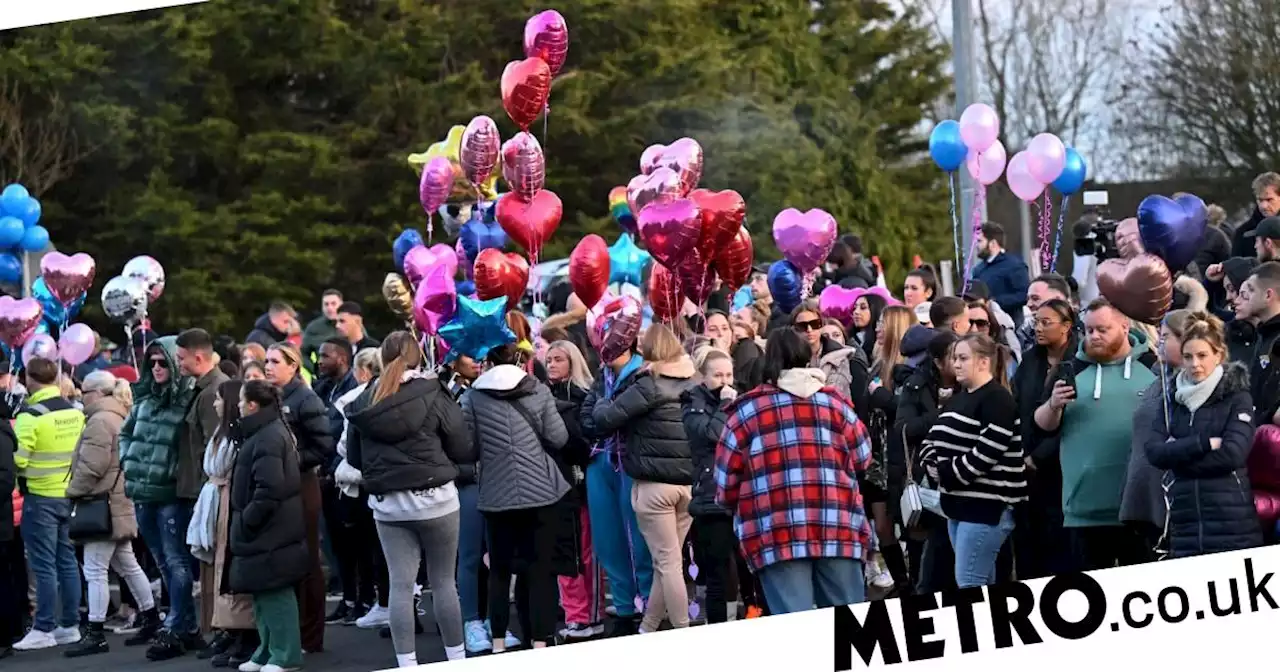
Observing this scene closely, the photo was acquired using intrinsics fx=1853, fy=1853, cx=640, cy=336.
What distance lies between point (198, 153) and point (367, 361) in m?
19.0

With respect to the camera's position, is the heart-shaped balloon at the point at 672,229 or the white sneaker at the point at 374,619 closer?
the heart-shaped balloon at the point at 672,229

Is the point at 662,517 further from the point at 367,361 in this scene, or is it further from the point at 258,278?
the point at 258,278

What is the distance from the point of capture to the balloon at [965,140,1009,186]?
14734mm

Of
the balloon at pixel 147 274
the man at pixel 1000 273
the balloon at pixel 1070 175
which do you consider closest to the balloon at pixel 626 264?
the man at pixel 1000 273

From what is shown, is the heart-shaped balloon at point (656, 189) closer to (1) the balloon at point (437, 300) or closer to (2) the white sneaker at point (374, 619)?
(1) the balloon at point (437, 300)

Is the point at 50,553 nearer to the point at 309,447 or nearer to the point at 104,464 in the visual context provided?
the point at 104,464

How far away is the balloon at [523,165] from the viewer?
38.9ft

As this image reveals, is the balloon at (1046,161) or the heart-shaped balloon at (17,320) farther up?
the balloon at (1046,161)

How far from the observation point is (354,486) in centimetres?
1087

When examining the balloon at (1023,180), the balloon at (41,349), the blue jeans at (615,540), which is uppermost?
the balloon at (1023,180)

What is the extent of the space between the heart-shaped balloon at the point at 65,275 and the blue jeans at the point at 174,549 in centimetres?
442

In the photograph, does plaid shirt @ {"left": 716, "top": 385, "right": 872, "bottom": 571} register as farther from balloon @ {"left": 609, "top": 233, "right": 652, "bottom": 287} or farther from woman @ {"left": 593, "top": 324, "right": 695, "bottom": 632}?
balloon @ {"left": 609, "top": 233, "right": 652, "bottom": 287}

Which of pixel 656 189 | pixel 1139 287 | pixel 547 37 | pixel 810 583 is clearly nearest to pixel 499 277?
pixel 656 189

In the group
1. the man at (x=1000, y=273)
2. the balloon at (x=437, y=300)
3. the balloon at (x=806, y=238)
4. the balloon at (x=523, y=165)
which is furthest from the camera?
the man at (x=1000, y=273)
